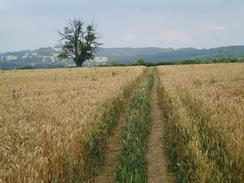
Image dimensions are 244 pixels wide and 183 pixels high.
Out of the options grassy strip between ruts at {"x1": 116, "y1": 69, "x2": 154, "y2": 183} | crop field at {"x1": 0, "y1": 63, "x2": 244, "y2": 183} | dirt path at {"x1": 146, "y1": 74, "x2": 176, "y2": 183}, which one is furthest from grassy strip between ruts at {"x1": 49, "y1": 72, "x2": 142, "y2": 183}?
dirt path at {"x1": 146, "y1": 74, "x2": 176, "y2": 183}

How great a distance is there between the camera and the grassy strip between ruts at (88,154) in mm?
6394

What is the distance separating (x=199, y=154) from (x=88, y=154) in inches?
100

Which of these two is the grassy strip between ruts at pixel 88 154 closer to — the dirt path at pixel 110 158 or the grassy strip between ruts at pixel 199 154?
the dirt path at pixel 110 158

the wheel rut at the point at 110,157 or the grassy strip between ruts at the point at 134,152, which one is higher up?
the grassy strip between ruts at the point at 134,152

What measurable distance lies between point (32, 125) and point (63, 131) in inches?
52.1

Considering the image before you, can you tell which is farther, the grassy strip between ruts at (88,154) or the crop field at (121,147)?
the grassy strip between ruts at (88,154)

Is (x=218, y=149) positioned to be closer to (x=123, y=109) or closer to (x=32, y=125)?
(x=32, y=125)

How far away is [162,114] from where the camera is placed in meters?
13.7

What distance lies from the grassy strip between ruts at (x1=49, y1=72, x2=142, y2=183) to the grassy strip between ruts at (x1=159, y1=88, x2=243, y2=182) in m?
1.70

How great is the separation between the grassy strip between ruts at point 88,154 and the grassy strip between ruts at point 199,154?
1.70 meters

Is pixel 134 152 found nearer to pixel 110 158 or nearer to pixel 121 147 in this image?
pixel 110 158

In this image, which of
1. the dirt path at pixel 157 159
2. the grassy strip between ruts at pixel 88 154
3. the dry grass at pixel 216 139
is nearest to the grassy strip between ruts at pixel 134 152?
the dirt path at pixel 157 159

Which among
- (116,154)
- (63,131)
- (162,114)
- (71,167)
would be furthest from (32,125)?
(162,114)

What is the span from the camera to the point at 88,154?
820 centimetres
